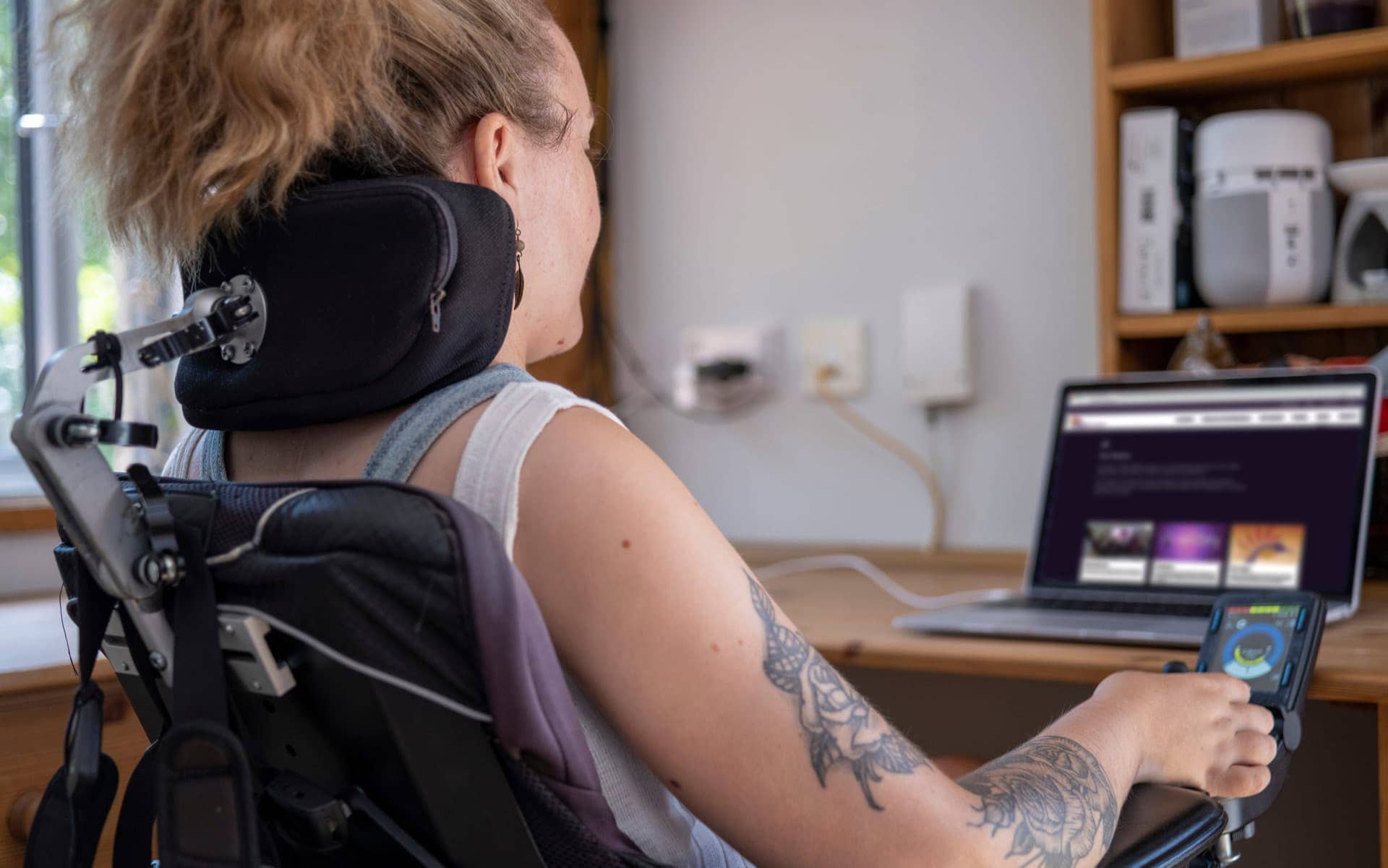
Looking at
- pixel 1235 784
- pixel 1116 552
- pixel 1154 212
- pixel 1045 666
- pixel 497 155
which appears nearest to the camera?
pixel 497 155

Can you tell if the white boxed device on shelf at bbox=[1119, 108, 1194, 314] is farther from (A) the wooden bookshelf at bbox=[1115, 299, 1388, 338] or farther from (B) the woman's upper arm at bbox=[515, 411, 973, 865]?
(B) the woman's upper arm at bbox=[515, 411, 973, 865]

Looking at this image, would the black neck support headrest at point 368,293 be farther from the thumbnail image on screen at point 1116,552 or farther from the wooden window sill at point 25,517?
the wooden window sill at point 25,517

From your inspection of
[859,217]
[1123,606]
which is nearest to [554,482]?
[1123,606]

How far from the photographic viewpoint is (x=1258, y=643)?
40.8 inches

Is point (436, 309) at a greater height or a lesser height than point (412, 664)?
greater

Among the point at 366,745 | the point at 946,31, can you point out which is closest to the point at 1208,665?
the point at 366,745

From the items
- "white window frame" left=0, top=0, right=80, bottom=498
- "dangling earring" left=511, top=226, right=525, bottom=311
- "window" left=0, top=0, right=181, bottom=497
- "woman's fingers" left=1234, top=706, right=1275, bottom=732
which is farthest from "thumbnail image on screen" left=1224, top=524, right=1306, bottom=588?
"white window frame" left=0, top=0, right=80, bottom=498

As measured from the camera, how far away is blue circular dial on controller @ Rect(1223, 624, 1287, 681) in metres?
1.01

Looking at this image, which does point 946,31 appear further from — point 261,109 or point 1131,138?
point 261,109

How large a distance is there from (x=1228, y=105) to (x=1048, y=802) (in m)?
1.25

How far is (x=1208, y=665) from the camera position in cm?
105

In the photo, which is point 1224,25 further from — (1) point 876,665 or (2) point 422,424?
(2) point 422,424

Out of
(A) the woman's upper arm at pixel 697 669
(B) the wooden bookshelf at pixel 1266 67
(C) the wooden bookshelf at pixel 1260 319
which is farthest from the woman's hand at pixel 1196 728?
(B) the wooden bookshelf at pixel 1266 67

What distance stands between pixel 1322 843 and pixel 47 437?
1605mm
